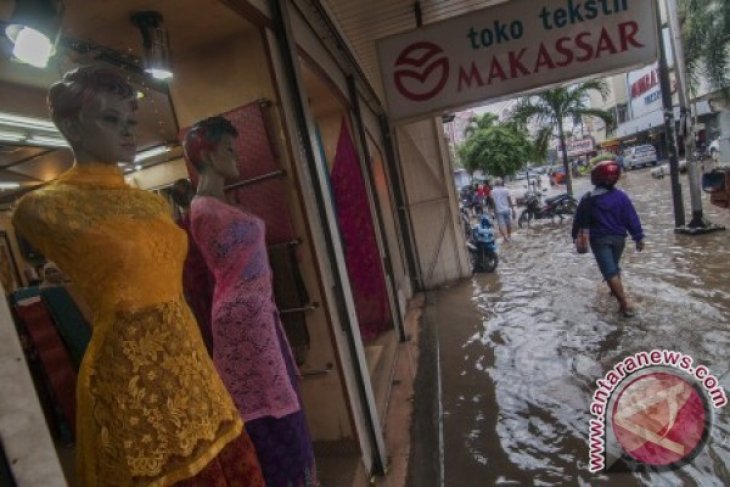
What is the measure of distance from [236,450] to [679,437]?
244 cm

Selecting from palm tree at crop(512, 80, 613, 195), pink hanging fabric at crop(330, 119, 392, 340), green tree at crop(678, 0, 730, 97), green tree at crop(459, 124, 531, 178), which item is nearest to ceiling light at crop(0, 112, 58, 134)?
pink hanging fabric at crop(330, 119, 392, 340)

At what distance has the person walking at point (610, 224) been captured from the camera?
4.50 metres

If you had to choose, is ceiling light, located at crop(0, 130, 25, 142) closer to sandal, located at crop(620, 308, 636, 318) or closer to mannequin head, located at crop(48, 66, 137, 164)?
mannequin head, located at crop(48, 66, 137, 164)

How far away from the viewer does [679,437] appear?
8.32ft

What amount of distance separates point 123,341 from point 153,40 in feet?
5.36

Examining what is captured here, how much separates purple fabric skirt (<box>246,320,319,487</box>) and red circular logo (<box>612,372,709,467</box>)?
1.80 metres

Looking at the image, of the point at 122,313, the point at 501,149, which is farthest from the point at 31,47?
the point at 501,149

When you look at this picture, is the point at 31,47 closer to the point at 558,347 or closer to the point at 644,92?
the point at 558,347

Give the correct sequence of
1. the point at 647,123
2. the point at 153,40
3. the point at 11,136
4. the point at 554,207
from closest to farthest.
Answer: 1. the point at 153,40
2. the point at 11,136
3. the point at 554,207
4. the point at 647,123

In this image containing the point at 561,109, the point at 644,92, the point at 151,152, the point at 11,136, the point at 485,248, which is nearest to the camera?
the point at 11,136

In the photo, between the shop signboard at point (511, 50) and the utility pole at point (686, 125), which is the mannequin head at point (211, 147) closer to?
the shop signboard at point (511, 50)

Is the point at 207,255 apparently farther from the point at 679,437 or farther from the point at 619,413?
the point at 679,437

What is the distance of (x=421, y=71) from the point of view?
3.68 m

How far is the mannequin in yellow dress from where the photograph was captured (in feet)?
3.66
